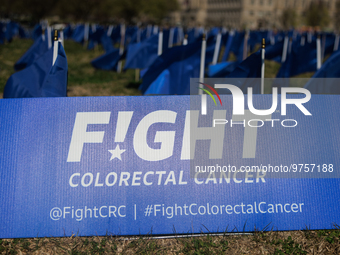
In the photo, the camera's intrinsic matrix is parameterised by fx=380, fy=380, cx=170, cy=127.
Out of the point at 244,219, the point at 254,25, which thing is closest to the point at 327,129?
the point at 244,219

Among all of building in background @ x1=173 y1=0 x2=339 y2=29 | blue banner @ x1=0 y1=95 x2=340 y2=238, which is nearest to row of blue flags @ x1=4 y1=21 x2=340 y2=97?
blue banner @ x1=0 y1=95 x2=340 y2=238

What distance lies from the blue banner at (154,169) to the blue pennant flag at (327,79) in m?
3.34

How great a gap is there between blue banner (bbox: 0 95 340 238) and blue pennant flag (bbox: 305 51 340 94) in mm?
3337

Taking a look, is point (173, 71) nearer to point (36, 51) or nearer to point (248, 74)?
point (248, 74)

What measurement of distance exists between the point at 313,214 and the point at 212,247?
3.00 feet

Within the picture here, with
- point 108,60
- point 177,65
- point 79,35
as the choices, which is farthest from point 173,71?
point 79,35

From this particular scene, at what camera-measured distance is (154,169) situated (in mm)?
3254

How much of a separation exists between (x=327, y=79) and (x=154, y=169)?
4654 mm

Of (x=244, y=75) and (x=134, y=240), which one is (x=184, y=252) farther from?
(x=244, y=75)

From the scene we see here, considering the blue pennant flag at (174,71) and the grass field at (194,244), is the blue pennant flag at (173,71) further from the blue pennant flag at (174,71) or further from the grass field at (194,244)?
the grass field at (194,244)

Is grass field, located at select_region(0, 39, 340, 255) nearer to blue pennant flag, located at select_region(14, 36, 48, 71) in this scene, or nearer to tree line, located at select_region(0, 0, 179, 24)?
blue pennant flag, located at select_region(14, 36, 48, 71)

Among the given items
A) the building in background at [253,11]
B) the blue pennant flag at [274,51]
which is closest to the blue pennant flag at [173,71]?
the blue pennant flag at [274,51]

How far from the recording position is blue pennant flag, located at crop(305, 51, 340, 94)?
6527mm

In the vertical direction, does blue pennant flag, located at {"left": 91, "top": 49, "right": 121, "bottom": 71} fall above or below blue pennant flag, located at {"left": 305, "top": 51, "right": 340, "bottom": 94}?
above
